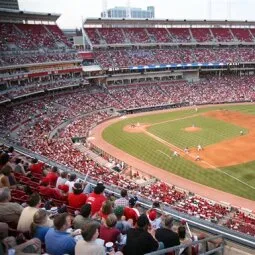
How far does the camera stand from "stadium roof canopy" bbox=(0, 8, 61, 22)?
57906 mm

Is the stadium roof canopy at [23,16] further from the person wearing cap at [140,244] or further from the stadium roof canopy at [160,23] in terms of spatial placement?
the person wearing cap at [140,244]

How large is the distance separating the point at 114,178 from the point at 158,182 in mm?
4592

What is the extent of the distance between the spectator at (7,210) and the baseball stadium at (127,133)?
24mm

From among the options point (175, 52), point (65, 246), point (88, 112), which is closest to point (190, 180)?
point (65, 246)

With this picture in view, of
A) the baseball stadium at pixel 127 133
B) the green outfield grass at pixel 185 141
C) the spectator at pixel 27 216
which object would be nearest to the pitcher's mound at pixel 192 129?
the baseball stadium at pixel 127 133

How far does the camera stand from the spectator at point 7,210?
22.3 feet

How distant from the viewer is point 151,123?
177 feet

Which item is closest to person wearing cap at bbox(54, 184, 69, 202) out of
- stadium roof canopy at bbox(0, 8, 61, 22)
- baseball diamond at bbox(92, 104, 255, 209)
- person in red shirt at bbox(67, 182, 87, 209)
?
person in red shirt at bbox(67, 182, 87, 209)

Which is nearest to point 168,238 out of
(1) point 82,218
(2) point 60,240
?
(1) point 82,218

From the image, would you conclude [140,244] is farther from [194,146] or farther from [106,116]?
[106,116]

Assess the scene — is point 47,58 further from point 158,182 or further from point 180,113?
point 158,182

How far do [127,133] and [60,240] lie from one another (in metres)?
42.9

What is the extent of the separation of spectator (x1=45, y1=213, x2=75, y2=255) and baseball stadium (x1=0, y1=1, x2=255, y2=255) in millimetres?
20

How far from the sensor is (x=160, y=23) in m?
81.6
